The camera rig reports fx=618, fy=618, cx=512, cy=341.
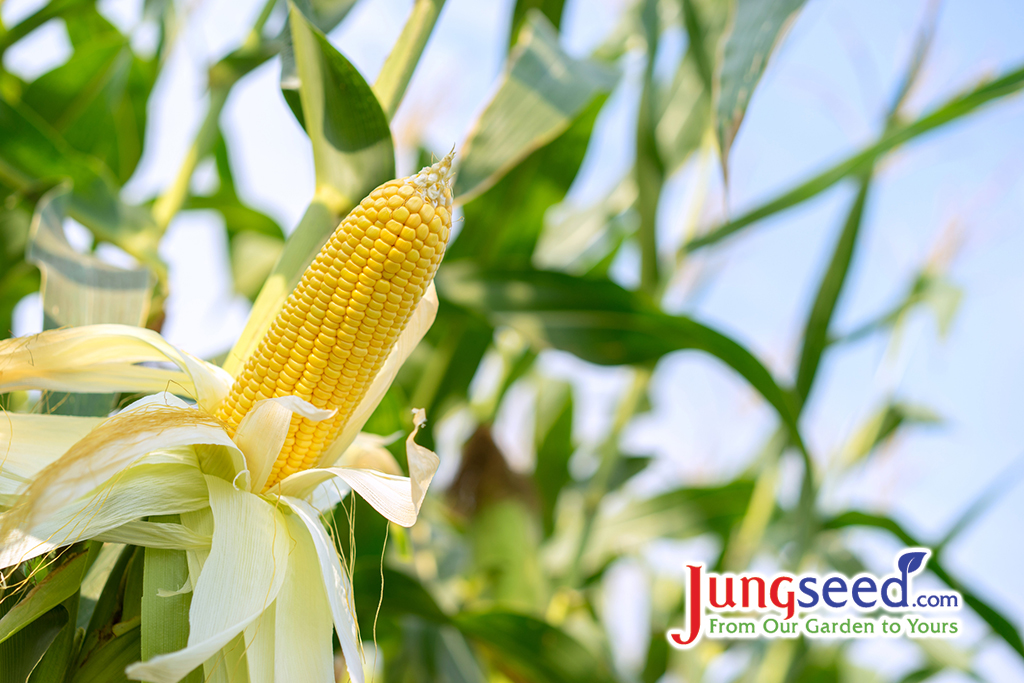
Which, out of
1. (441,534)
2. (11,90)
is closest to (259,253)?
(11,90)

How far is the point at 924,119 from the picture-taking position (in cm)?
58

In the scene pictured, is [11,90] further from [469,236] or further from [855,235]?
[855,235]

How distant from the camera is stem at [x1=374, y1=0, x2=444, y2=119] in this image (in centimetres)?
41

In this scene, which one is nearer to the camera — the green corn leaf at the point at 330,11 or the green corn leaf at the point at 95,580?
the green corn leaf at the point at 95,580

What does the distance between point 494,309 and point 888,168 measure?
1.85 feet

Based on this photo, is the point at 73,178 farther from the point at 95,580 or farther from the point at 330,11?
the point at 95,580

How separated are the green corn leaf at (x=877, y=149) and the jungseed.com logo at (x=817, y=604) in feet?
1.37

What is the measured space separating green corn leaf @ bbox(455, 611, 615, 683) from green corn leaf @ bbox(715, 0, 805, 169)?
43 cm

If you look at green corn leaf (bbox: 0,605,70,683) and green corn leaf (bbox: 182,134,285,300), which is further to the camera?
green corn leaf (bbox: 182,134,285,300)

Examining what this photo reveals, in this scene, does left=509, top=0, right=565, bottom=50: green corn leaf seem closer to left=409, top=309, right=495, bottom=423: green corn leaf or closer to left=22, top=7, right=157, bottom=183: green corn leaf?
left=409, top=309, right=495, bottom=423: green corn leaf

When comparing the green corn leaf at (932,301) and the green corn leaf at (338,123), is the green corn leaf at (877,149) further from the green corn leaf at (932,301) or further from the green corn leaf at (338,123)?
the green corn leaf at (932,301)

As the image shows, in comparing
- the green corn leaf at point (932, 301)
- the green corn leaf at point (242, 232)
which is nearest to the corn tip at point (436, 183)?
the green corn leaf at point (242, 232)

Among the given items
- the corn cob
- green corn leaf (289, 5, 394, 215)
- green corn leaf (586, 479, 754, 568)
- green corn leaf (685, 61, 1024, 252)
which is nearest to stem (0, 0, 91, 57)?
green corn leaf (289, 5, 394, 215)

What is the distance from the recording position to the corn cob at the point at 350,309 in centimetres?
28
